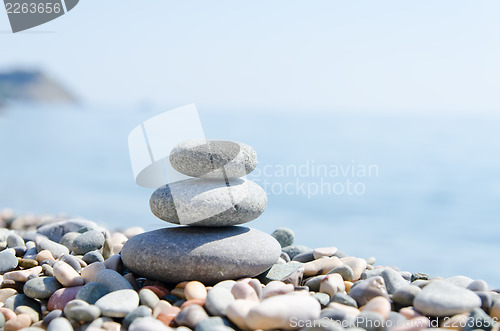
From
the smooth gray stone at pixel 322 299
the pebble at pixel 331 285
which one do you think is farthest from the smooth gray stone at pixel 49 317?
the pebble at pixel 331 285

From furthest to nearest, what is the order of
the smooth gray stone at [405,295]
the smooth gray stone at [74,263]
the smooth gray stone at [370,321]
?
the smooth gray stone at [74,263], the smooth gray stone at [405,295], the smooth gray stone at [370,321]

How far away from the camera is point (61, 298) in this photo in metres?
3.51

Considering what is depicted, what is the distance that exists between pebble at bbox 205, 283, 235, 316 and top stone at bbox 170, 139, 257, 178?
1.02 meters

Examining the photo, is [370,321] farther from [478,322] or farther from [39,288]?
[39,288]

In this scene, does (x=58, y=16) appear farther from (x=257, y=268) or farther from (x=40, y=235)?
(x=257, y=268)

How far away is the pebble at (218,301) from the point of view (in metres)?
3.11

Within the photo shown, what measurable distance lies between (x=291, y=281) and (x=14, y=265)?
2.33 m

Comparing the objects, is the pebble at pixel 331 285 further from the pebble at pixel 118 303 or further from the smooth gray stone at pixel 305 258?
the pebble at pixel 118 303

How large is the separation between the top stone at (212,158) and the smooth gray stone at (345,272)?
3.47 ft

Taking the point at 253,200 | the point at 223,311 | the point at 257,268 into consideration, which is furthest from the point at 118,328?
the point at 253,200

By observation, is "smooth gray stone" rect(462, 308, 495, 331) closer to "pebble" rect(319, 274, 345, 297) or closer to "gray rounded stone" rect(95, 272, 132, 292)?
"pebble" rect(319, 274, 345, 297)

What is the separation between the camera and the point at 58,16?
506cm

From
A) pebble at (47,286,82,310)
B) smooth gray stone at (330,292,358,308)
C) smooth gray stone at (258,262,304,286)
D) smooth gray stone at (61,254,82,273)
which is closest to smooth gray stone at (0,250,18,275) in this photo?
smooth gray stone at (61,254,82,273)

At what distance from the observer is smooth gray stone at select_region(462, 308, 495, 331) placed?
2.84 m
